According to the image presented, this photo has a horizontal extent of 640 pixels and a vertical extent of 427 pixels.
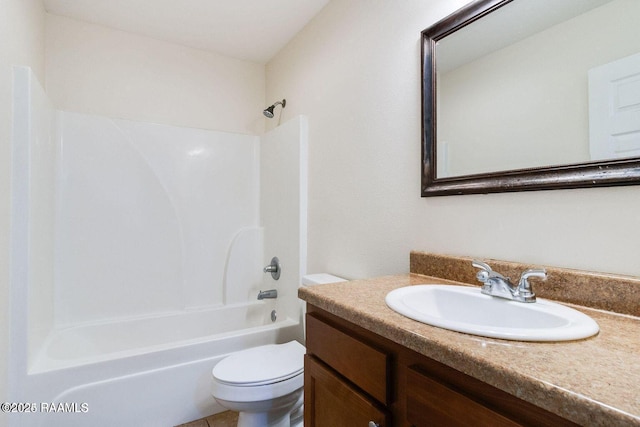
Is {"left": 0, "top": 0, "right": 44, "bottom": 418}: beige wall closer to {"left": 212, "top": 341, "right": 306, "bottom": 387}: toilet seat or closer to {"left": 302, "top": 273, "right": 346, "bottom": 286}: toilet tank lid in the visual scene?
{"left": 212, "top": 341, "right": 306, "bottom": 387}: toilet seat

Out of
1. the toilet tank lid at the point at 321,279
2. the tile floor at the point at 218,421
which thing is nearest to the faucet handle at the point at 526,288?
the toilet tank lid at the point at 321,279

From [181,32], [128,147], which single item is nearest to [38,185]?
[128,147]

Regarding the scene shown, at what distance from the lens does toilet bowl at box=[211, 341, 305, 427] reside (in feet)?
4.45

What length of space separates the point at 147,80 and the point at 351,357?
98.4 inches

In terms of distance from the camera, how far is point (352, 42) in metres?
1.72

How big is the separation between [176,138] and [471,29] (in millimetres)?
2121

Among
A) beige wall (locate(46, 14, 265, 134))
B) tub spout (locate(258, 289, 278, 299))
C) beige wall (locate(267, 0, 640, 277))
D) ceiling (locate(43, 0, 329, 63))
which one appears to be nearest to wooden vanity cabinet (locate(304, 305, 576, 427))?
beige wall (locate(267, 0, 640, 277))

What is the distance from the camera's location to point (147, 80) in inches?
92.9

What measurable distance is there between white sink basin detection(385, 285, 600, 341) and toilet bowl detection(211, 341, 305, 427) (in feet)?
2.68

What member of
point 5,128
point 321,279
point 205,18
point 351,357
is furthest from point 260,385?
point 205,18

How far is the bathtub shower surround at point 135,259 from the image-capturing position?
148cm

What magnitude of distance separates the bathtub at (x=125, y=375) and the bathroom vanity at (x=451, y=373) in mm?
1020

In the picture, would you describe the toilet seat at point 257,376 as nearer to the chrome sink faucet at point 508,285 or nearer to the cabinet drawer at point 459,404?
the cabinet drawer at point 459,404

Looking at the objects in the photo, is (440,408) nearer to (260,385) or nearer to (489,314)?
(489,314)
